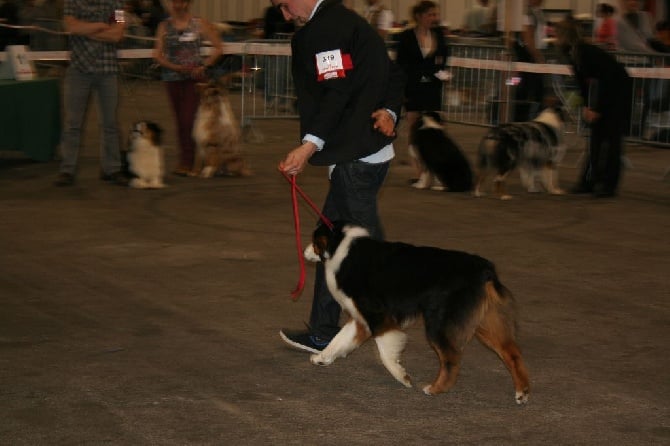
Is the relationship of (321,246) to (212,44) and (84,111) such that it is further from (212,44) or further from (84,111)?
(212,44)

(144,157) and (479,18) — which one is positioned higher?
(479,18)

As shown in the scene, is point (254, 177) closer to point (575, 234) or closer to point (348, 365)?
point (575, 234)

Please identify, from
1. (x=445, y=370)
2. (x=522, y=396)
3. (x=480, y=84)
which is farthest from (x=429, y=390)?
(x=480, y=84)

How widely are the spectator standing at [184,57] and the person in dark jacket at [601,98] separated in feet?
11.7

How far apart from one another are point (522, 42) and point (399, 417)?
425 inches

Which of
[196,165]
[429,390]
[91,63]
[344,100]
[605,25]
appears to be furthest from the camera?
[605,25]

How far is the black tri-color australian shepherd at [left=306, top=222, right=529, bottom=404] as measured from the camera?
4609mm

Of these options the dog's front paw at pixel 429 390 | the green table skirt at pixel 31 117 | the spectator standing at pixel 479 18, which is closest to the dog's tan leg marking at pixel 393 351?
the dog's front paw at pixel 429 390

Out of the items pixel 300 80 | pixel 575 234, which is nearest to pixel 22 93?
pixel 575 234

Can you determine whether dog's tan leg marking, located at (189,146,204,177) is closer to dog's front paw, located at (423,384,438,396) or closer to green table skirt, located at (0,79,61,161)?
green table skirt, located at (0,79,61,161)

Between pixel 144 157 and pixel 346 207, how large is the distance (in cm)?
555

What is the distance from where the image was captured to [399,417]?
456 cm

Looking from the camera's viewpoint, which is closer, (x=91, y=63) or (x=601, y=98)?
(x=91, y=63)

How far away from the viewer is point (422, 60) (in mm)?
11180
